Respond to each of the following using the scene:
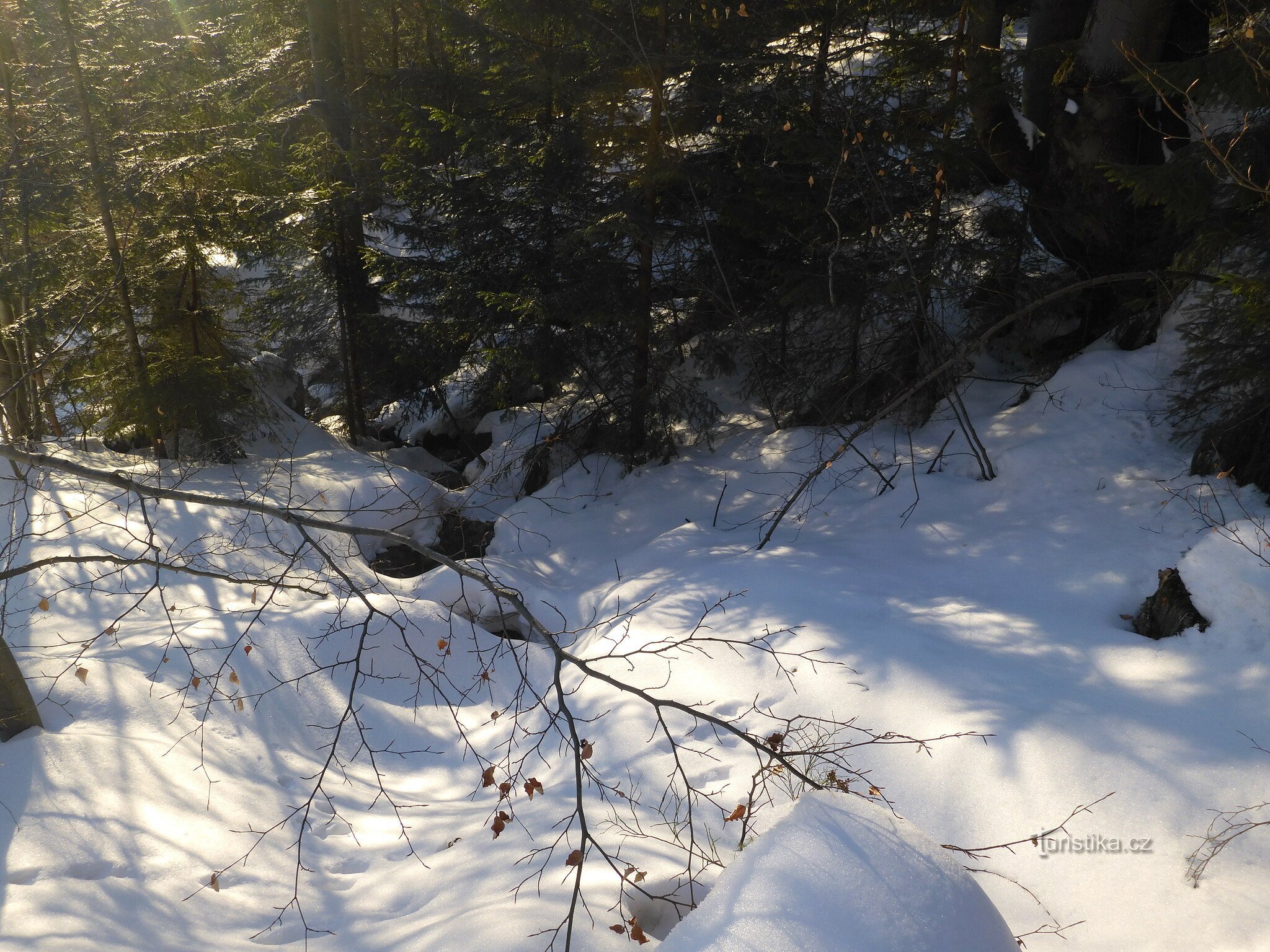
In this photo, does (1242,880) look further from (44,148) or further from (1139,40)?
(44,148)

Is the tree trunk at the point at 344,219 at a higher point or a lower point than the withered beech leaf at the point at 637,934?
higher

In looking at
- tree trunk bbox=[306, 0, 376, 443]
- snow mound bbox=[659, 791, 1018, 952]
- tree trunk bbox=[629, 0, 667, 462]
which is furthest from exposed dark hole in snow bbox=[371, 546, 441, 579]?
snow mound bbox=[659, 791, 1018, 952]

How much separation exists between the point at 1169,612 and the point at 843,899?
3.69m

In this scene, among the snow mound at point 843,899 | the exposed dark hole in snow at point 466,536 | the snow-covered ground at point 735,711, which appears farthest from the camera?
the exposed dark hole in snow at point 466,536

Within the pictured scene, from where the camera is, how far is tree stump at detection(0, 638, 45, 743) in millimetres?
4453

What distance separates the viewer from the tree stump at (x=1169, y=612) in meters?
4.68

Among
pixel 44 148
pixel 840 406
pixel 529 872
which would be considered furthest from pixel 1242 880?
pixel 44 148

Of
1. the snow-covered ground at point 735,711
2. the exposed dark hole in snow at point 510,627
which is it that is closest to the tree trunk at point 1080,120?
the snow-covered ground at point 735,711

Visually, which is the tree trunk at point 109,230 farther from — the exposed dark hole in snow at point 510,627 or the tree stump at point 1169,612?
the tree stump at point 1169,612

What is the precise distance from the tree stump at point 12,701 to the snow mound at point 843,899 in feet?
13.8

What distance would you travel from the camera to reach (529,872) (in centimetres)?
379

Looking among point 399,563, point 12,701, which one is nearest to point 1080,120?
point 399,563

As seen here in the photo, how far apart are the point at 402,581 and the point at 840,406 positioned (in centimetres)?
509

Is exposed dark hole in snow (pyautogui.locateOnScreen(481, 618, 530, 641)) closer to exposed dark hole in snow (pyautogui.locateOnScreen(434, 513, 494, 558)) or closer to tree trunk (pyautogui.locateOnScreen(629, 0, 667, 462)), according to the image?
exposed dark hole in snow (pyautogui.locateOnScreen(434, 513, 494, 558))
